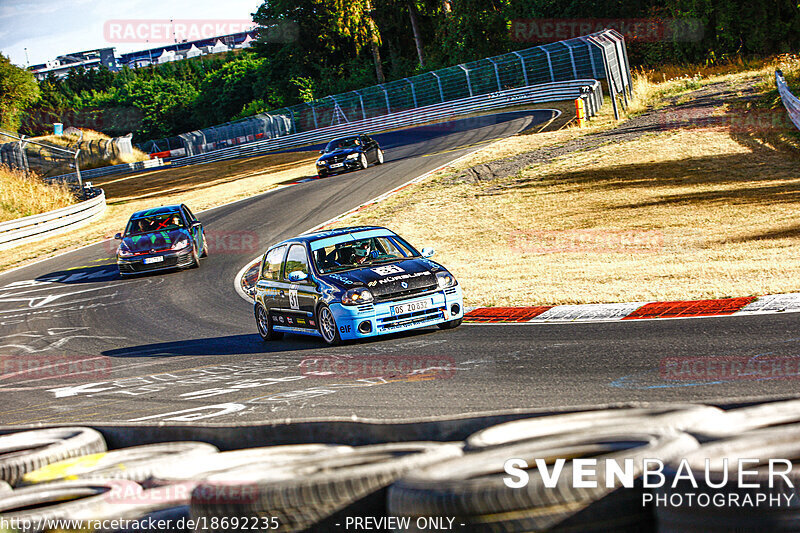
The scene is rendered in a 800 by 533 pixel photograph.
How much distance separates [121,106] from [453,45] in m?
50.6

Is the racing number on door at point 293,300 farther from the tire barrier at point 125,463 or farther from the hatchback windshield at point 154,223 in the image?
the hatchback windshield at point 154,223

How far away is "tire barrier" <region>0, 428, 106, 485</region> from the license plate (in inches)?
217

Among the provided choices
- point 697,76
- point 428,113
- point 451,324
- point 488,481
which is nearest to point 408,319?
point 451,324

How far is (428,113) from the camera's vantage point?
5472 centimetres

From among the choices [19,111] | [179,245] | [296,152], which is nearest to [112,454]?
[179,245]

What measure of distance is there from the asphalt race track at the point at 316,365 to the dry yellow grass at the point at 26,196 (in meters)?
20.2

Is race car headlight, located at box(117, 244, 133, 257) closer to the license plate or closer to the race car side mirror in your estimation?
the race car side mirror

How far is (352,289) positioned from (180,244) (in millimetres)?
11756

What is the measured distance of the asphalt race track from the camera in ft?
24.0

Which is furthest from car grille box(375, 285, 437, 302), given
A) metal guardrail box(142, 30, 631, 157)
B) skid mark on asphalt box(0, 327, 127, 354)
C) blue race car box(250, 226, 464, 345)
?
metal guardrail box(142, 30, 631, 157)
